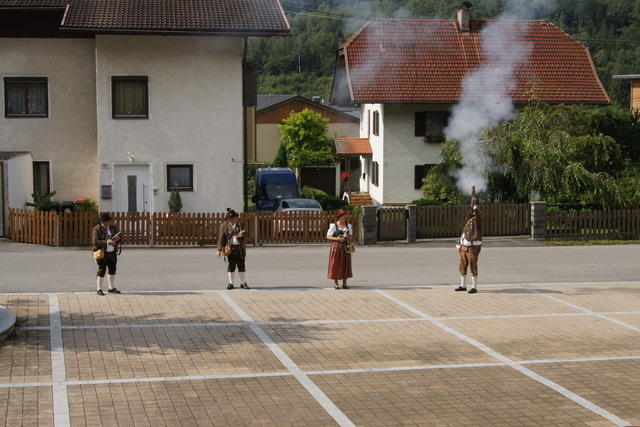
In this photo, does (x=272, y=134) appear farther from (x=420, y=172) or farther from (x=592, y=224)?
(x=592, y=224)

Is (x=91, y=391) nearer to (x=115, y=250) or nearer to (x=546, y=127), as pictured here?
(x=115, y=250)

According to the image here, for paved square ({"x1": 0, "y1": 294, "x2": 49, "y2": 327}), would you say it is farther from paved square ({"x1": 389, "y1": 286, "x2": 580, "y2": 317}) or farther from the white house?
the white house

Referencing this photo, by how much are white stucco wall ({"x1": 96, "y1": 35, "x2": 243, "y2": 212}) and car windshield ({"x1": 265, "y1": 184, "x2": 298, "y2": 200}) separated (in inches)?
282

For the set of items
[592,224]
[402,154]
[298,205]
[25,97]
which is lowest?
[592,224]

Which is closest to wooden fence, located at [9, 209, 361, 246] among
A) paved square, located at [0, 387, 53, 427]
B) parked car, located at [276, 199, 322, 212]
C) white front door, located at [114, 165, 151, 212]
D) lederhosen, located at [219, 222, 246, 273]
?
white front door, located at [114, 165, 151, 212]

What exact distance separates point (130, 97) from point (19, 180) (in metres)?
4.10

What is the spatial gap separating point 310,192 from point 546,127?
14715mm

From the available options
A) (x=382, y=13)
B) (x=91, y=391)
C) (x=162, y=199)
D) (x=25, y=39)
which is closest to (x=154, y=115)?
(x=162, y=199)

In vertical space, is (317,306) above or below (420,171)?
below

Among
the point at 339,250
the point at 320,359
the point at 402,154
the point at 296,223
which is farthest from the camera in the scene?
the point at 402,154

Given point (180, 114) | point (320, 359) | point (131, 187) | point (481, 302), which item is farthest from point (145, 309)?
point (180, 114)

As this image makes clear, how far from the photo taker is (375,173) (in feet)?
137

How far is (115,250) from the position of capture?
650 inches

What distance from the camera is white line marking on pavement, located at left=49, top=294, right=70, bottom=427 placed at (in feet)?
31.4
